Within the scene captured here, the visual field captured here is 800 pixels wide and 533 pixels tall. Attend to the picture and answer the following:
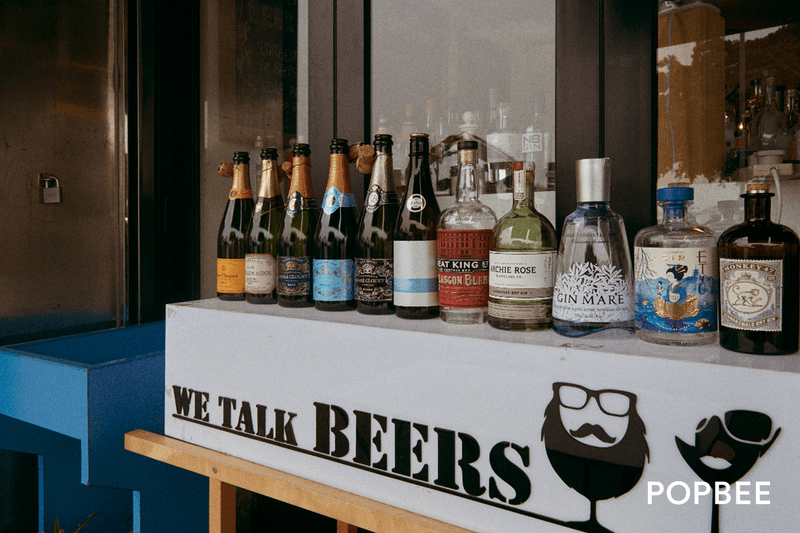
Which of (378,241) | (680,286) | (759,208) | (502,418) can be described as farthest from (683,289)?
(378,241)

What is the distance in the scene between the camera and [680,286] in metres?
0.58

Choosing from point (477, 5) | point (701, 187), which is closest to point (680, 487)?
point (701, 187)

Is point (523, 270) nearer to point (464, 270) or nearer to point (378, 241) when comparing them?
point (464, 270)

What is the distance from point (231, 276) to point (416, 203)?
1.45 feet

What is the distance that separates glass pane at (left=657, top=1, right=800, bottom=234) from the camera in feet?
2.75

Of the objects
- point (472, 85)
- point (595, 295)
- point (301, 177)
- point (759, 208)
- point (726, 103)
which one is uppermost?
point (472, 85)

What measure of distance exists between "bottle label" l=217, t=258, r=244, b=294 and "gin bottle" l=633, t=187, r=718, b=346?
0.76 m

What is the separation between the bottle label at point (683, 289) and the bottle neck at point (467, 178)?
0.95 ft

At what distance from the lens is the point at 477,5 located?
1.09 m

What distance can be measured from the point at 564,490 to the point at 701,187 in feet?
1.95

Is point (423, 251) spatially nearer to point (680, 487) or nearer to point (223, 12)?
point (680, 487)

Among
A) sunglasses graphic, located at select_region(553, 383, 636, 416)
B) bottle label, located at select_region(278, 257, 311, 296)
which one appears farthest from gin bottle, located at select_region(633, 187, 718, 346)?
bottle label, located at select_region(278, 257, 311, 296)

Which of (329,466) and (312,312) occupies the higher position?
(312,312)

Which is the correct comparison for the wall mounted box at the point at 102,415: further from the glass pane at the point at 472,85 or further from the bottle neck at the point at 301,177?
the glass pane at the point at 472,85
